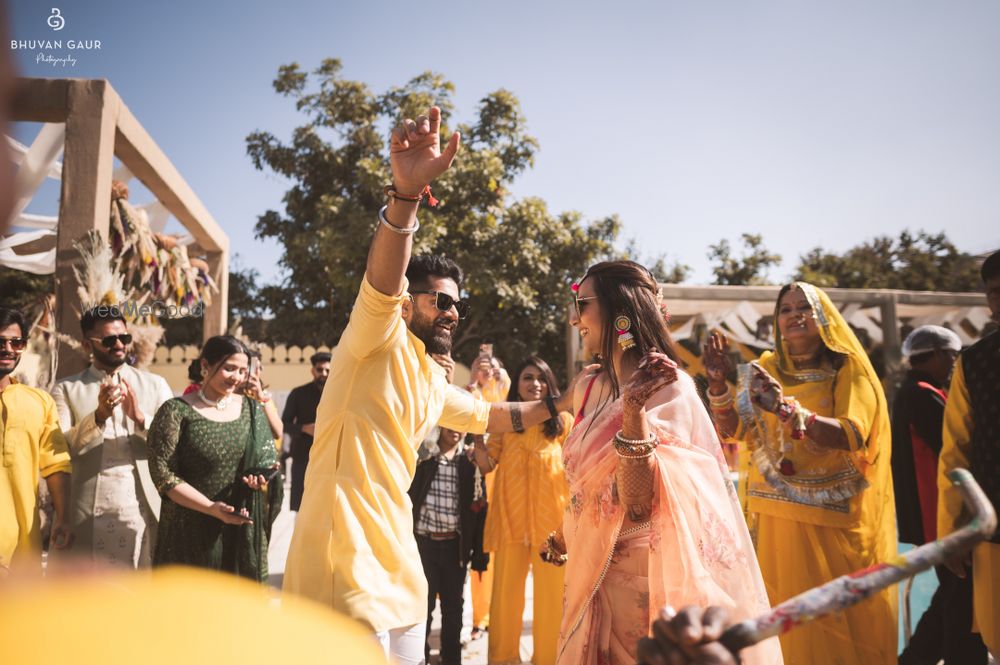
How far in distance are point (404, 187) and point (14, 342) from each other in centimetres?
264

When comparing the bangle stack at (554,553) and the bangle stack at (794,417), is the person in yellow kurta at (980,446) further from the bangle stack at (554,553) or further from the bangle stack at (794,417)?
the bangle stack at (554,553)

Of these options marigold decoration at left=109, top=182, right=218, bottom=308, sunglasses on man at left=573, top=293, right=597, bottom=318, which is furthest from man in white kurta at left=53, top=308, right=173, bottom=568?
sunglasses on man at left=573, top=293, right=597, bottom=318

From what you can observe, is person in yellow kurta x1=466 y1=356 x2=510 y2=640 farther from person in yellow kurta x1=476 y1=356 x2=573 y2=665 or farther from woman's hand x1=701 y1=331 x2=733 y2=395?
woman's hand x1=701 y1=331 x2=733 y2=395

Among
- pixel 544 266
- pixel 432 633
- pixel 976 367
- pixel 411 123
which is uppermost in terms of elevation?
pixel 544 266

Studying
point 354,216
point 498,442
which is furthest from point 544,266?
point 498,442

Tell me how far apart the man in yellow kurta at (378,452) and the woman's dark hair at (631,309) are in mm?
724

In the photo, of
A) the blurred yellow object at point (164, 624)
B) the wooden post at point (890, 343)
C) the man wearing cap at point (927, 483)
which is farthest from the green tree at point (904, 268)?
the blurred yellow object at point (164, 624)

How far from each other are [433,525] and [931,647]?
10.9ft

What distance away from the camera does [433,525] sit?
4234 mm

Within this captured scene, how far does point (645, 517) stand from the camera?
2035mm

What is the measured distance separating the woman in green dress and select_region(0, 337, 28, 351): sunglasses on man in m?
0.75

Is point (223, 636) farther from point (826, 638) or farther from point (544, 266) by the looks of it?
point (544, 266)

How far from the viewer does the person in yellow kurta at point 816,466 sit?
301 cm

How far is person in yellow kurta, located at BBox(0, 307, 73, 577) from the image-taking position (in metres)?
3.01
